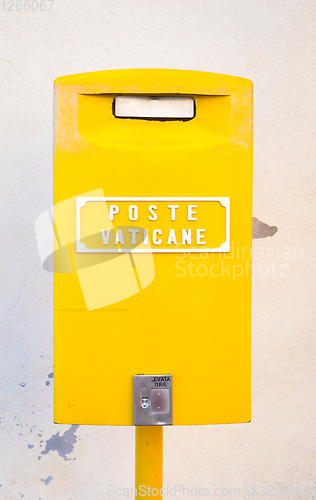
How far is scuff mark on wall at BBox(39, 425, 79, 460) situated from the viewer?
1.60 m

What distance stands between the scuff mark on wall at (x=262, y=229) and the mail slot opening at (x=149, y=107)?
2.43 feet

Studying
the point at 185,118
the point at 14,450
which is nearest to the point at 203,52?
the point at 185,118

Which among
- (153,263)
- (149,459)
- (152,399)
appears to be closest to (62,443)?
(149,459)

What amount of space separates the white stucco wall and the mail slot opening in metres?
0.68

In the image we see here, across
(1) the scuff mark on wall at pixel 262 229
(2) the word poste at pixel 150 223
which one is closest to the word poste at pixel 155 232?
(2) the word poste at pixel 150 223

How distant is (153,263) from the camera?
0.93 meters

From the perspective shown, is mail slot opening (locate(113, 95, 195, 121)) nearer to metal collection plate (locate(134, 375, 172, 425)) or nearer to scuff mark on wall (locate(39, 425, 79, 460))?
metal collection plate (locate(134, 375, 172, 425))

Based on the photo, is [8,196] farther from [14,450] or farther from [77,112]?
[14,450]

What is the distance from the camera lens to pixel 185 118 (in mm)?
946

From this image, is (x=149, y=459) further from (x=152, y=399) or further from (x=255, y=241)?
(x=255, y=241)

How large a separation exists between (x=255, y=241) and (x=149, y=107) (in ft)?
2.70

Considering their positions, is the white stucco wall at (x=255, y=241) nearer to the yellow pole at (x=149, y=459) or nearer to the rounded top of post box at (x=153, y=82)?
the yellow pole at (x=149, y=459)

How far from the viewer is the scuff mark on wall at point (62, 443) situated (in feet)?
5.24

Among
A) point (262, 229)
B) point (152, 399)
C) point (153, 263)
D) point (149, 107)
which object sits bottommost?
point (152, 399)
